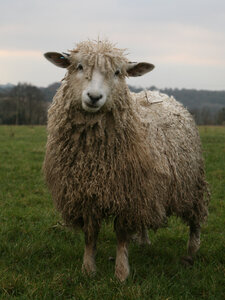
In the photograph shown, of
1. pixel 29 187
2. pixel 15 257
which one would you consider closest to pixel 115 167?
pixel 15 257

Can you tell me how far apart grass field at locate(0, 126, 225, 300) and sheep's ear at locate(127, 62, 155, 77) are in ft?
6.26

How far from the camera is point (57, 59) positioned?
3.68 m

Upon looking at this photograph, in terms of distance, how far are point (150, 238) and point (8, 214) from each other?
6.51ft

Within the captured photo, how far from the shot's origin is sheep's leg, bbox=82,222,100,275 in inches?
144

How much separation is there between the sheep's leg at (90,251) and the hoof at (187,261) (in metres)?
1.05

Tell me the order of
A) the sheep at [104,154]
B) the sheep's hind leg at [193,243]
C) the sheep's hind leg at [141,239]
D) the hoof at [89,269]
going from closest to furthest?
the sheep at [104,154] → the hoof at [89,269] → the sheep's hind leg at [193,243] → the sheep's hind leg at [141,239]

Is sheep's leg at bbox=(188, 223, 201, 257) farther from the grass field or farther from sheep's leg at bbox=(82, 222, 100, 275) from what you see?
sheep's leg at bbox=(82, 222, 100, 275)

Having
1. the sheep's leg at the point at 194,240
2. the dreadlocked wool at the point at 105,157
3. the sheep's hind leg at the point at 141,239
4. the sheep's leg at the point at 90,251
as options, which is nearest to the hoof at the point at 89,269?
the sheep's leg at the point at 90,251

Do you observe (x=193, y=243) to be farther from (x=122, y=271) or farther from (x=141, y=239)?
(x=122, y=271)

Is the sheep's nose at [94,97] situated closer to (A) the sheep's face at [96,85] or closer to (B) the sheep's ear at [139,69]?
(A) the sheep's face at [96,85]

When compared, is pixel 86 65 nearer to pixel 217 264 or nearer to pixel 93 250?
pixel 93 250

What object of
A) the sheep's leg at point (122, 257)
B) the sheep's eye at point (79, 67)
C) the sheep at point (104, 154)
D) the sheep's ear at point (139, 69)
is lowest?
the sheep's leg at point (122, 257)

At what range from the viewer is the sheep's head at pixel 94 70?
3.12 metres

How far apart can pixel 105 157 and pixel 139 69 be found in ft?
3.20
